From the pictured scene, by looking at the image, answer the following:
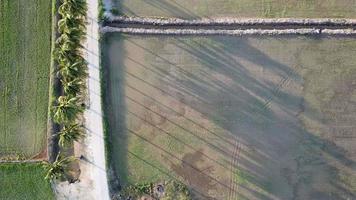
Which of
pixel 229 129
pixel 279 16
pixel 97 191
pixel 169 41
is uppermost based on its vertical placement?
pixel 279 16

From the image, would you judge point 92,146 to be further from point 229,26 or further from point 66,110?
point 229,26

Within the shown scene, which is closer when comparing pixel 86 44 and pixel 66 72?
pixel 66 72

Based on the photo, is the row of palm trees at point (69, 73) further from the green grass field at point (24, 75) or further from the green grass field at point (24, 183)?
the green grass field at point (24, 75)

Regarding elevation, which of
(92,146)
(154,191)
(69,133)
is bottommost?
Result: (154,191)

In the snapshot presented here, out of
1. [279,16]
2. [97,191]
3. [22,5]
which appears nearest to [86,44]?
[22,5]

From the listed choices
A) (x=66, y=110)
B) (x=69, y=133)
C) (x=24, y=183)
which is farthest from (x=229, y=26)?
(x=24, y=183)

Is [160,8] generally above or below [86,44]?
above

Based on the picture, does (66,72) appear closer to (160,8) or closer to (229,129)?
(160,8)
